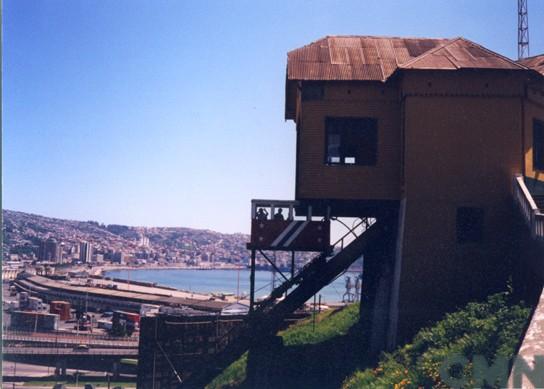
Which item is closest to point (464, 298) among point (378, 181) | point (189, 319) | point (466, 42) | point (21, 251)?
point (378, 181)

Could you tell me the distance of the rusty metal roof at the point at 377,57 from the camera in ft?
56.2

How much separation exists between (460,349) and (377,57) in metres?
12.1

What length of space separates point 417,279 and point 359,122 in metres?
5.67

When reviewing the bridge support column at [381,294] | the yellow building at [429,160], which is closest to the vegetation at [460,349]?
the yellow building at [429,160]

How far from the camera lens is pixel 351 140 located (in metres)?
18.2

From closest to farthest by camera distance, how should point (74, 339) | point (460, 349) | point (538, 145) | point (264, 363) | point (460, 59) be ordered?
1. point (460, 349)
2. point (460, 59)
3. point (538, 145)
4. point (264, 363)
5. point (74, 339)

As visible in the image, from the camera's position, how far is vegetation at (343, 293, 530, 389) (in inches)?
362

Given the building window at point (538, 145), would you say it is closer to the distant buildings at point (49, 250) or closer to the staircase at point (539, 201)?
the staircase at point (539, 201)

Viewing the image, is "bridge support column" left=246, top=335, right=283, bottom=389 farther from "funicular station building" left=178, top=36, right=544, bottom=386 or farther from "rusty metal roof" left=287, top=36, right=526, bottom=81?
"rusty metal roof" left=287, top=36, right=526, bottom=81

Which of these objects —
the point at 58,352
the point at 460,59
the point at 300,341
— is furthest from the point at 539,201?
the point at 58,352

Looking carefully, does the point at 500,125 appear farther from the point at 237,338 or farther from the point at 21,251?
the point at 21,251

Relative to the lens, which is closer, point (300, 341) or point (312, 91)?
point (312, 91)

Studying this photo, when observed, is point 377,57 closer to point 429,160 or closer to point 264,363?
point 429,160

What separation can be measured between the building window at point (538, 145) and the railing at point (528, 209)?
240 centimetres
